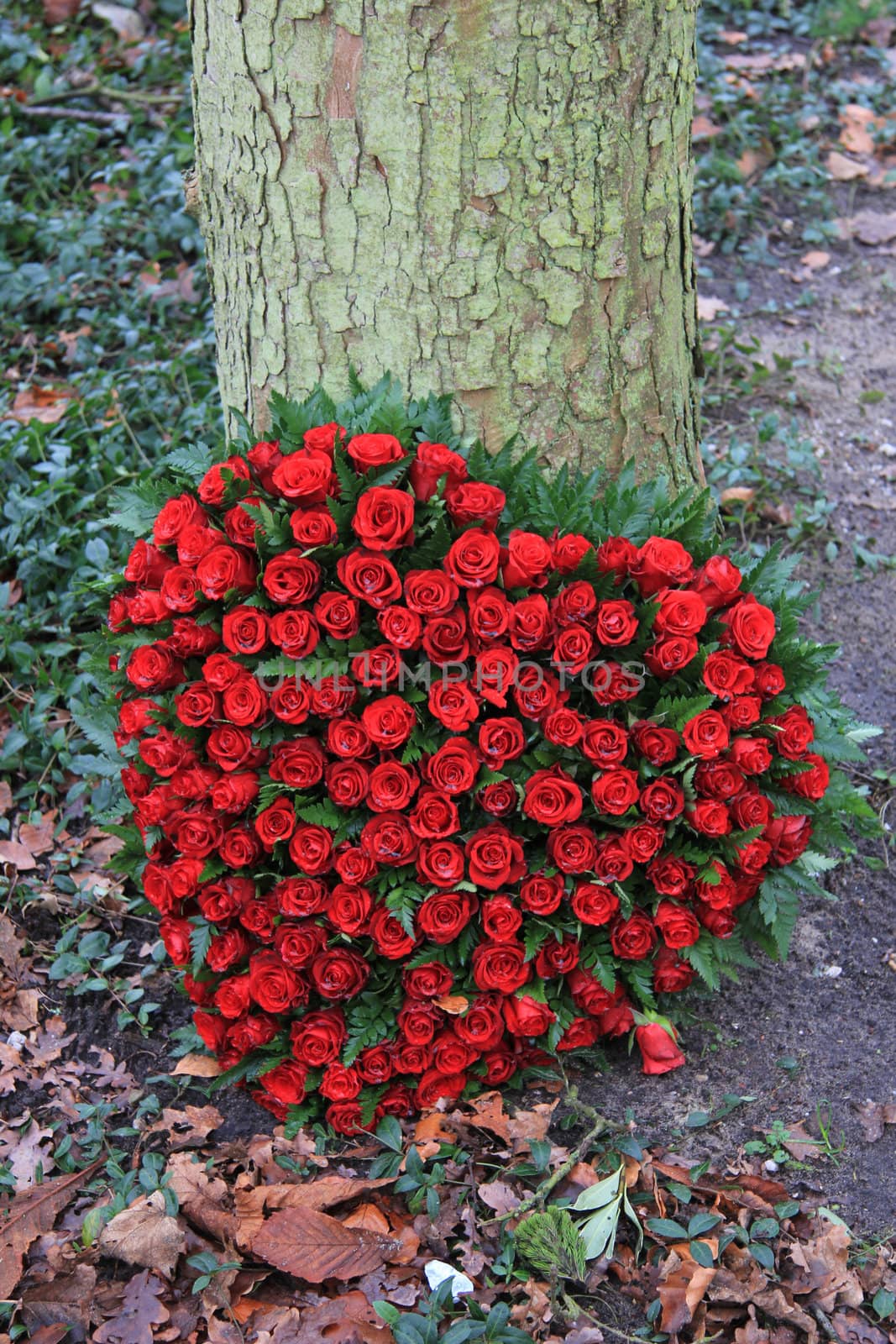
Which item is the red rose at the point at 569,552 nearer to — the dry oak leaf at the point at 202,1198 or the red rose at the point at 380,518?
the red rose at the point at 380,518

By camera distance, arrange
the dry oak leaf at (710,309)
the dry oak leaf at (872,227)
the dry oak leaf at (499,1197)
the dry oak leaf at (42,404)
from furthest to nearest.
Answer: the dry oak leaf at (872,227) → the dry oak leaf at (710,309) → the dry oak leaf at (42,404) → the dry oak leaf at (499,1197)

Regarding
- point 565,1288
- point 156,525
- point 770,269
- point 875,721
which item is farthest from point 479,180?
point 770,269

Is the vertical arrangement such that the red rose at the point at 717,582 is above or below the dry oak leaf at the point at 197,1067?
above

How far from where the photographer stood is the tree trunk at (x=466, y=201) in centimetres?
247

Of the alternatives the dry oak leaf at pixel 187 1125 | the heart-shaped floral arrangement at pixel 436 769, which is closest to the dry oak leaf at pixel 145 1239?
the dry oak leaf at pixel 187 1125

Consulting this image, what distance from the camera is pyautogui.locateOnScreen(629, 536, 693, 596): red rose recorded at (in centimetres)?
247

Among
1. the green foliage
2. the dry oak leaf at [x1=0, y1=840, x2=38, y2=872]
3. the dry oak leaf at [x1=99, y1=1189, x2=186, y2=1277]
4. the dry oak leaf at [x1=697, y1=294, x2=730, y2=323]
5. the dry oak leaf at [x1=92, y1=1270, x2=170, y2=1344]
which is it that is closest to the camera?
the dry oak leaf at [x1=92, y1=1270, x2=170, y2=1344]

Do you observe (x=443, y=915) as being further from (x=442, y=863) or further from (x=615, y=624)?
(x=615, y=624)

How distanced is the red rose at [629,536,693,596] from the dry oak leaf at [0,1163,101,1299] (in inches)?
64.6

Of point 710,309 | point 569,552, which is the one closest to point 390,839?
point 569,552

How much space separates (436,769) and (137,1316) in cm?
109

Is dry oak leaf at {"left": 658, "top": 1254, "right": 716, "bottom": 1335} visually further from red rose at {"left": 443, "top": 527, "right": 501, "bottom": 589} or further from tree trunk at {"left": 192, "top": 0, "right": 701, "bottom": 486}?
tree trunk at {"left": 192, "top": 0, "right": 701, "bottom": 486}

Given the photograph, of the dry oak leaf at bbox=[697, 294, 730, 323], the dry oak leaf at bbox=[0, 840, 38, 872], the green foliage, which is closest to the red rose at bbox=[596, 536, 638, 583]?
the green foliage

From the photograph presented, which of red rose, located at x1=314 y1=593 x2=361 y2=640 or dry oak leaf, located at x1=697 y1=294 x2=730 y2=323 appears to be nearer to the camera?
red rose, located at x1=314 y1=593 x2=361 y2=640
